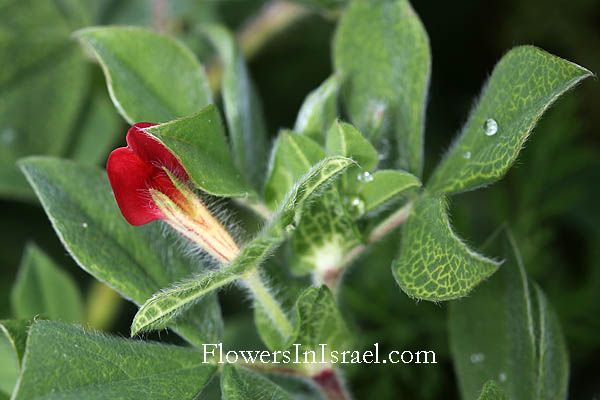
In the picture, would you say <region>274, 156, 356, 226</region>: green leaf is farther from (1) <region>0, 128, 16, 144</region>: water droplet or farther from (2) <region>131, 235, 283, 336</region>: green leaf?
(1) <region>0, 128, 16, 144</region>: water droplet

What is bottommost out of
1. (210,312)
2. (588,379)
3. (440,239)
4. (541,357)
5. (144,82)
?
(588,379)

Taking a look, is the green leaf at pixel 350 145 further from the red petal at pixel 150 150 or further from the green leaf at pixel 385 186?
the red petal at pixel 150 150

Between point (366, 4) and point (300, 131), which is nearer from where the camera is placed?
point (300, 131)

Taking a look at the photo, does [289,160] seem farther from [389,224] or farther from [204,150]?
[389,224]

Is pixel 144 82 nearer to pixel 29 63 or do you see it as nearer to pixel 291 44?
pixel 29 63

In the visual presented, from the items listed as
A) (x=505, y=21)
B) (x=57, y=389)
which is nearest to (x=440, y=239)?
(x=57, y=389)

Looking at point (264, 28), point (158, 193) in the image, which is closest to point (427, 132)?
point (264, 28)

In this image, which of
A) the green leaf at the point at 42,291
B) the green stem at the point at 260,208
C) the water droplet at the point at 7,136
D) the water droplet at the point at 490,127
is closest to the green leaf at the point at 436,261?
the water droplet at the point at 490,127
